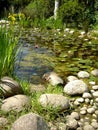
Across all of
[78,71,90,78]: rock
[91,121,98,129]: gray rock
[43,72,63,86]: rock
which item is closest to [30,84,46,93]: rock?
[43,72,63,86]: rock

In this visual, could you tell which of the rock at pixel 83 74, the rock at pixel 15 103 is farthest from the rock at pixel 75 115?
the rock at pixel 83 74

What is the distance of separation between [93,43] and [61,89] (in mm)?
5682

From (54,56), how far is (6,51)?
384 centimetres

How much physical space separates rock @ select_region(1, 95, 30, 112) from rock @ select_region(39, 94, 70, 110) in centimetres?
24

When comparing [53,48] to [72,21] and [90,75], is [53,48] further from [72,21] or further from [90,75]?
[72,21]

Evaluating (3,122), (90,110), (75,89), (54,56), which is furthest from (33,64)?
(3,122)

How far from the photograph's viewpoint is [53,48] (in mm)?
10578

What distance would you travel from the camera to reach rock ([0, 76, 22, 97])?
205 inches

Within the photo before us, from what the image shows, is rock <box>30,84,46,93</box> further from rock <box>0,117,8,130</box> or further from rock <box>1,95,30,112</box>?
rock <box>0,117,8,130</box>

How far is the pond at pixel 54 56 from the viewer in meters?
7.59

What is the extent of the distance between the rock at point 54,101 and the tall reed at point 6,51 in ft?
3.45

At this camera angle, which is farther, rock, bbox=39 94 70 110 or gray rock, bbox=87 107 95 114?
gray rock, bbox=87 107 95 114

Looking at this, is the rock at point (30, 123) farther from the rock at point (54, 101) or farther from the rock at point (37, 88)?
the rock at point (37, 88)

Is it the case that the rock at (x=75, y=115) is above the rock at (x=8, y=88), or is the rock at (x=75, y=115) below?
below
